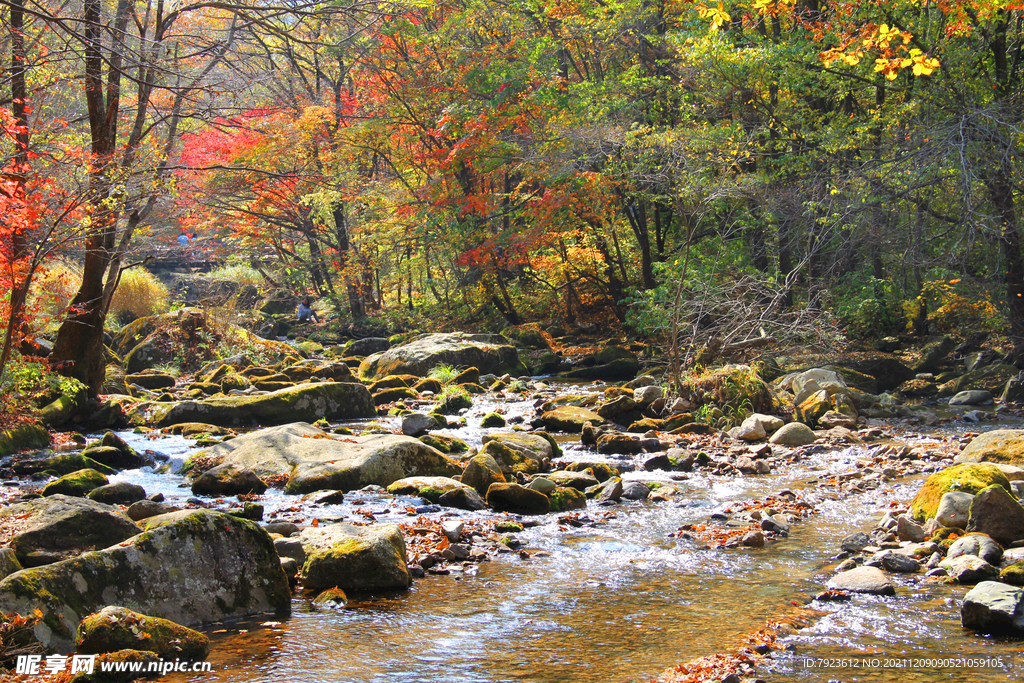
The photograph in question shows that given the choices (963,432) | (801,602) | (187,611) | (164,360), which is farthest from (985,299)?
(164,360)

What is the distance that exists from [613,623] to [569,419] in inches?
267

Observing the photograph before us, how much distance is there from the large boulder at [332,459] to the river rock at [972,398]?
866cm

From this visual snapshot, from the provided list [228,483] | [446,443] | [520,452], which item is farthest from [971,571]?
[228,483]

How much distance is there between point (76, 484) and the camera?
7070 millimetres

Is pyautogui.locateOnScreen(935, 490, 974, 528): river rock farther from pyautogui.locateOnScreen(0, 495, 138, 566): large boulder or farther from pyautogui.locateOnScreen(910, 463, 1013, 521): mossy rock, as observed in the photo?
pyautogui.locateOnScreen(0, 495, 138, 566): large boulder

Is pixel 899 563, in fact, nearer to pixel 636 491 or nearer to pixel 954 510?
pixel 954 510

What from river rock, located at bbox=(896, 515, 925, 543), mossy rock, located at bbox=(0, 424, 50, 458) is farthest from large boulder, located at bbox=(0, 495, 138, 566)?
river rock, located at bbox=(896, 515, 925, 543)

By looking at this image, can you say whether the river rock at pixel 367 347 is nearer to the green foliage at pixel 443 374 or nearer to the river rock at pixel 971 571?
the green foliage at pixel 443 374

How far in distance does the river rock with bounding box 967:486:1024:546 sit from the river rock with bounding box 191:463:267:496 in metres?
6.34

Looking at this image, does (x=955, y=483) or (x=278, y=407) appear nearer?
(x=955, y=483)

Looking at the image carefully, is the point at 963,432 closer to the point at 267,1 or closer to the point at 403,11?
the point at 403,11

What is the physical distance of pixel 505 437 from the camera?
364 inches

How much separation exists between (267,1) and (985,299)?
12.0m

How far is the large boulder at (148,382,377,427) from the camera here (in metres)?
11.8
